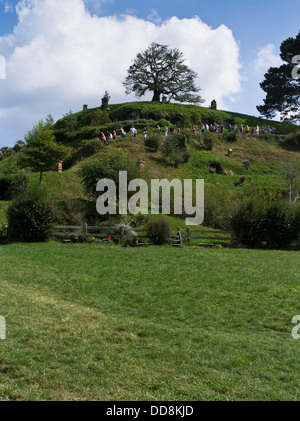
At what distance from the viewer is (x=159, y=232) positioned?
68.4 feet

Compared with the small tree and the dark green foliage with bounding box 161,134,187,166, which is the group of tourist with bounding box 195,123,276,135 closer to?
the dark green foliage with bounding box 161,134,187,166

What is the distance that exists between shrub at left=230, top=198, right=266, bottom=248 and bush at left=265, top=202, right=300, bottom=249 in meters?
0.42

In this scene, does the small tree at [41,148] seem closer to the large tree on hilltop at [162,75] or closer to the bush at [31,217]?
the bush at [31,217]

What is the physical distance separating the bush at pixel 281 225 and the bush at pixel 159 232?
646cm

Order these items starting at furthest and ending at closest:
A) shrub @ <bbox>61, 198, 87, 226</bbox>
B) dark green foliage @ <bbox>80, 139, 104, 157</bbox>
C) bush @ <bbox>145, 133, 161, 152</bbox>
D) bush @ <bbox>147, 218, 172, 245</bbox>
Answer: bush @ <bbox>145, 133, 161, 152</bbox> < dark green foliage @ <bbox>80, 139, 104, 157</bbox> < shrub @ <bbox>61, 198, 87, 226</bbox> < bush @ <bbox>147, 218, 172, 245</bbox>

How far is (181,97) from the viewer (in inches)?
2544

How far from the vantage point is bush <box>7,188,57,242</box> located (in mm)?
19391

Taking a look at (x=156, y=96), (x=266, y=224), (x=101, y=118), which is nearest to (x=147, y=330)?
(x=266, y=224)

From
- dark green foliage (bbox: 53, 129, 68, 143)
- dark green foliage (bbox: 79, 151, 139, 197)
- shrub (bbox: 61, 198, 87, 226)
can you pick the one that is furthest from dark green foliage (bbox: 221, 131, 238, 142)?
shrub (bbox: 61, 198, 87, 226)

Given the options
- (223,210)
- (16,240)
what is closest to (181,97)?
(223,210)

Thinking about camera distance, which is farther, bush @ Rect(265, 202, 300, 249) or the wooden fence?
bush @ Rect(265, 202, 300, 249)

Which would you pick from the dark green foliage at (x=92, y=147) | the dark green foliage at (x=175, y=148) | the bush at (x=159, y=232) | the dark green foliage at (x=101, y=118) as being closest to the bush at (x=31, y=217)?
the bush at (x=159, y=232)

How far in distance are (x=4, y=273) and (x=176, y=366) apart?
26.5ft

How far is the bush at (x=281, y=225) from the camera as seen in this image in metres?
21.6
